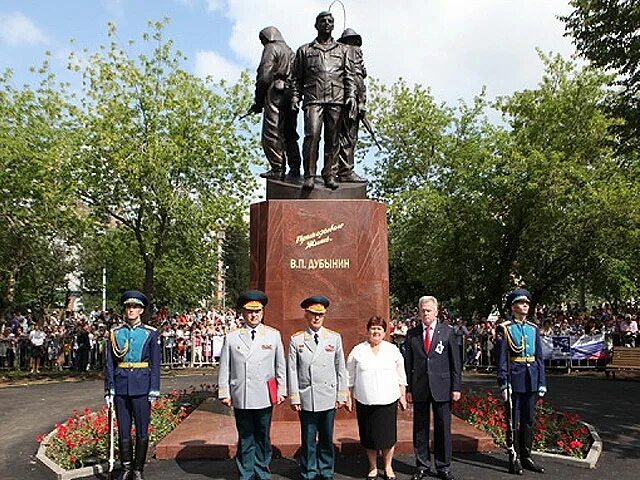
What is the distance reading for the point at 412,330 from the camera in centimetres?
720

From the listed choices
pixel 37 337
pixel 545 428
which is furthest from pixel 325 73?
pixel 37 337

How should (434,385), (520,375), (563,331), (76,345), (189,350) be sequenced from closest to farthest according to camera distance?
(434,385) → (520,375) → (563,331) → (76,345) → (189,350)

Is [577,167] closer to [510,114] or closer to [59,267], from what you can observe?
[510,114]

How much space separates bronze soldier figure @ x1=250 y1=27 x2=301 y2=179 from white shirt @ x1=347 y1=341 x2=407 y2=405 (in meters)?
4.14

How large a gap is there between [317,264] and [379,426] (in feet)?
9.84

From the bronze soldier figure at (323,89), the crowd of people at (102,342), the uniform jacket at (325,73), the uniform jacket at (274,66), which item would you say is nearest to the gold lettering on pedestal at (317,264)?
the bronze soldier figure at (323,89)

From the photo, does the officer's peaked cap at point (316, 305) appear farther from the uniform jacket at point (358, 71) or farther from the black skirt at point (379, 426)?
the uniform jacket at point (358, 71)

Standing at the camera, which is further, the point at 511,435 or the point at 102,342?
the point at 102,342

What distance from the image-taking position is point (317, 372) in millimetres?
6625

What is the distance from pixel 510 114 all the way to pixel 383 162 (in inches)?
224

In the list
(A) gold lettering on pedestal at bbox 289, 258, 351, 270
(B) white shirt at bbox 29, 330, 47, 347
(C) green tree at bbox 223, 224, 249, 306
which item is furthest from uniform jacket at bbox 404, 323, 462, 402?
(C) green tree at bbox 223, 224, 249, 306

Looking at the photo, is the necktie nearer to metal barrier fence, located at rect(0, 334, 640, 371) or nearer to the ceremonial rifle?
the ceremonial rifle

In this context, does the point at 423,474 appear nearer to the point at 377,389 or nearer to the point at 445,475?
the point at 445,475

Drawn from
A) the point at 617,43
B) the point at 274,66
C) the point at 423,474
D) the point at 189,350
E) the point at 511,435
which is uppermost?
the point at 617,43
